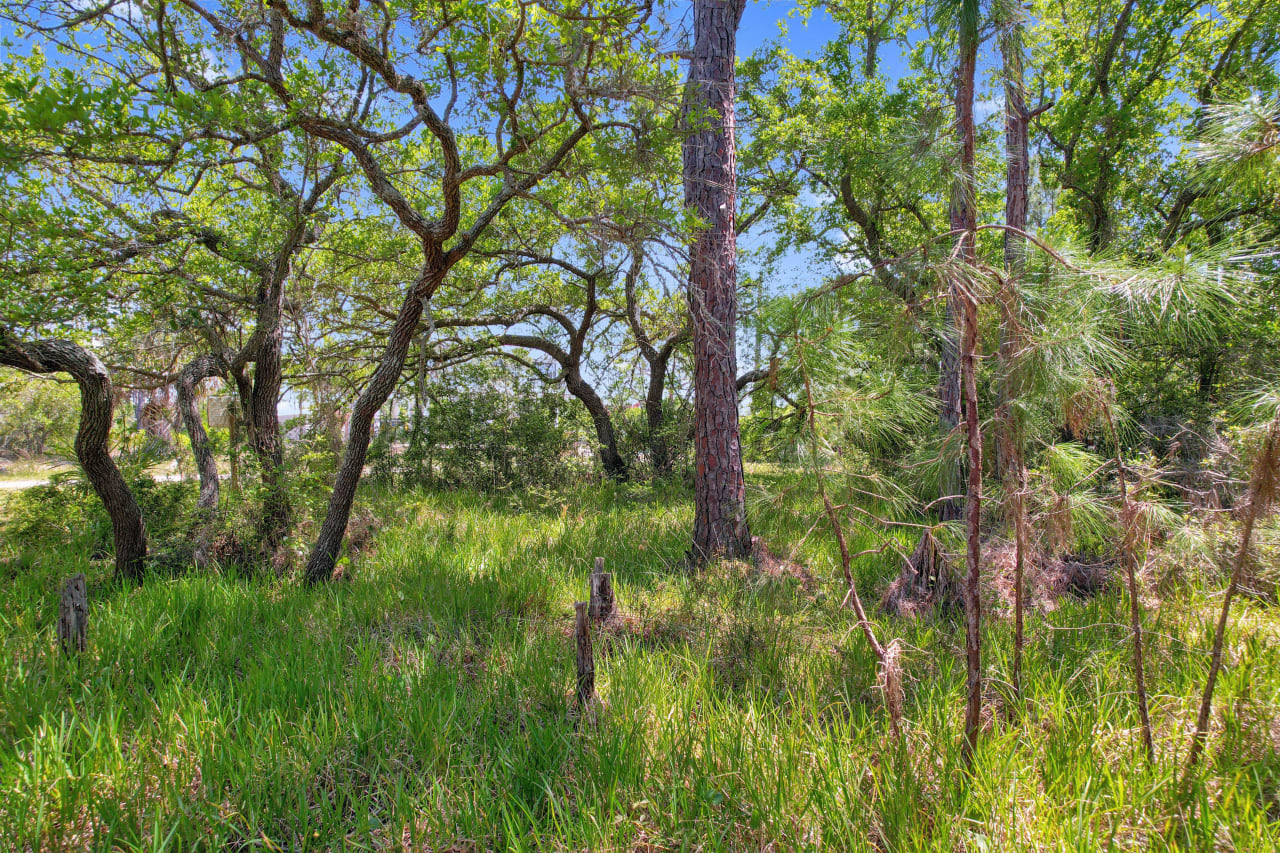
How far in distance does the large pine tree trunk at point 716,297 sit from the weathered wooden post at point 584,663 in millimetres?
2424

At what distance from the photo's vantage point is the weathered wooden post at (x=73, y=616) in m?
3.08

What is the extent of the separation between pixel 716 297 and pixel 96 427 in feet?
18.2

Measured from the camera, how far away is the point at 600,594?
3379 millimetres

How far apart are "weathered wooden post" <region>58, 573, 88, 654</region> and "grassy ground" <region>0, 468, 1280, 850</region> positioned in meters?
0.10

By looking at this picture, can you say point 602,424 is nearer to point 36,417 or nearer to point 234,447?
point 234,447

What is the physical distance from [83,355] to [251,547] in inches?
88.4

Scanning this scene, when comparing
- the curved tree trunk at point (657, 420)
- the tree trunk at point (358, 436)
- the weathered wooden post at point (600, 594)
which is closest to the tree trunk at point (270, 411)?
the tree trunk at point (358, 436)

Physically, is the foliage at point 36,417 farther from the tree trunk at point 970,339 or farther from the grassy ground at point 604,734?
the tree trunk at point 970,339

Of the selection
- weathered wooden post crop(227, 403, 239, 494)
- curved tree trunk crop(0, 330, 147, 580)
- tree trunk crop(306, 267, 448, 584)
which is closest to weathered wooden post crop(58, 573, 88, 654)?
tree trunk crop(306, 267, 448, 584)

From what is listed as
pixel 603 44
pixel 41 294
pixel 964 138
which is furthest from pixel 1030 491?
pixel 41 294

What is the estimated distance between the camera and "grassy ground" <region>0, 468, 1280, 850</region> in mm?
1855

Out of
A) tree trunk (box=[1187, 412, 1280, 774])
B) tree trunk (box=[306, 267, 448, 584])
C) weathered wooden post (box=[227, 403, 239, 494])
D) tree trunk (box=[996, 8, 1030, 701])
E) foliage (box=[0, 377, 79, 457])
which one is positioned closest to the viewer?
tree trunk (box=[1187, 412, 1280, 774])

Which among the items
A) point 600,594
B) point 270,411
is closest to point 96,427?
point 270,411

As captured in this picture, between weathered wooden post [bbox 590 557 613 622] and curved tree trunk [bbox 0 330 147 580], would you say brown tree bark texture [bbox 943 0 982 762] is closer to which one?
weathered wooden post [bbox 590 557 613 622]
